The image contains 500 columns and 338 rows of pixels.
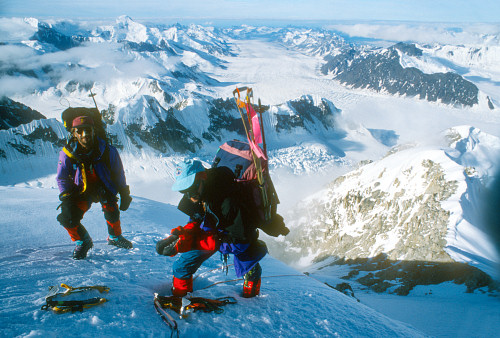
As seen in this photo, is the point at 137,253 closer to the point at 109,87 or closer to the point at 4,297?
the point at 4,297

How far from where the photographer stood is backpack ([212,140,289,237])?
395cm

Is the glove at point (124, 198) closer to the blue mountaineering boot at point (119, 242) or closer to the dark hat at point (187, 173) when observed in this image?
the blue mountaineering boot at point (119, 242)

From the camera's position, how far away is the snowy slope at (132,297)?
3.10 m

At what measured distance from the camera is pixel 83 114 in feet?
15.5

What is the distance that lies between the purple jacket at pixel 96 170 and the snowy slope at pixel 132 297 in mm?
1293

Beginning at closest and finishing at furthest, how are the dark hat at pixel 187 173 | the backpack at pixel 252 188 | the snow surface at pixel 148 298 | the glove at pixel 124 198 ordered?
1. the snow surface at pixel 148 298
2. the dark hat at pixel 187 173
3. the backpack at pixel 252 188
4. the glove at pixel 124 198

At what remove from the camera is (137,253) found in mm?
5516

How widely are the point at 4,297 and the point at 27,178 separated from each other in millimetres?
75760

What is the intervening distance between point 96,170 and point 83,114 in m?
1.01

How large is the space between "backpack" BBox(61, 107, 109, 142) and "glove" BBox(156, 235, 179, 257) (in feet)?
8.19

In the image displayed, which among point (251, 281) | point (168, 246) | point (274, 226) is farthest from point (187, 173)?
point (251, 281)

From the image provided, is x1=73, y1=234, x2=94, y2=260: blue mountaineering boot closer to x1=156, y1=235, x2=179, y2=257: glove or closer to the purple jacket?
the purple jacket

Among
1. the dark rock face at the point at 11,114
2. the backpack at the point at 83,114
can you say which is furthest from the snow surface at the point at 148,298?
the dark rock face at the point at 11,114

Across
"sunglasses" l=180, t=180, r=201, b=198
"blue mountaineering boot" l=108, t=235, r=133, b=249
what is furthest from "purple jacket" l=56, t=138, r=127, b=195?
"sunglasses" l=180, t=180, r=201, b=198
